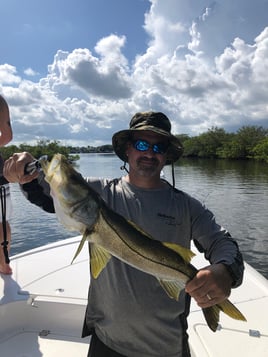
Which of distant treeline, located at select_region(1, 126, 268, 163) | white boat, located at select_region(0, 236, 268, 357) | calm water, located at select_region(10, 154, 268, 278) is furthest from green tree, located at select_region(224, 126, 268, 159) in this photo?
white boat, located at select_region(0, 236, 268, 357)

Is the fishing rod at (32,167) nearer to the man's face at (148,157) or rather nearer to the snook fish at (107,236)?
the snook fish at (107,236)

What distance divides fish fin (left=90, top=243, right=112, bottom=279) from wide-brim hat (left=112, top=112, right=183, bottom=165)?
1.17 meters

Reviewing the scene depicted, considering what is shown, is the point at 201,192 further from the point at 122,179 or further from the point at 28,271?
the point at 122,179

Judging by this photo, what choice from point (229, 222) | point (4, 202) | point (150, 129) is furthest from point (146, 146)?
point (229, 222)

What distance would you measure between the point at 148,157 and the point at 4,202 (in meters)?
2.43

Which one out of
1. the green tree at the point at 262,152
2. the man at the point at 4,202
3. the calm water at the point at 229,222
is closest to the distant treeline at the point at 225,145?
the green tree at the point at 262,152

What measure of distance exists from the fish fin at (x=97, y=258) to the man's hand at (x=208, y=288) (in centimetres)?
57

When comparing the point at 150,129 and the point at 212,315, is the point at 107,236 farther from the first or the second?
the point at 150,129

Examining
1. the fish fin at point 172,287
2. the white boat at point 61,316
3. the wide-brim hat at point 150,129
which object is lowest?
the white boat at point 61,316

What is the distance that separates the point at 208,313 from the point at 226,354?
1313 mm

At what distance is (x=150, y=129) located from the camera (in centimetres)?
280

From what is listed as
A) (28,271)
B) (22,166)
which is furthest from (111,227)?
(28,271)

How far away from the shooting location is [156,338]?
248cm

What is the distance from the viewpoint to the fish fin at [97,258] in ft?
6.82
